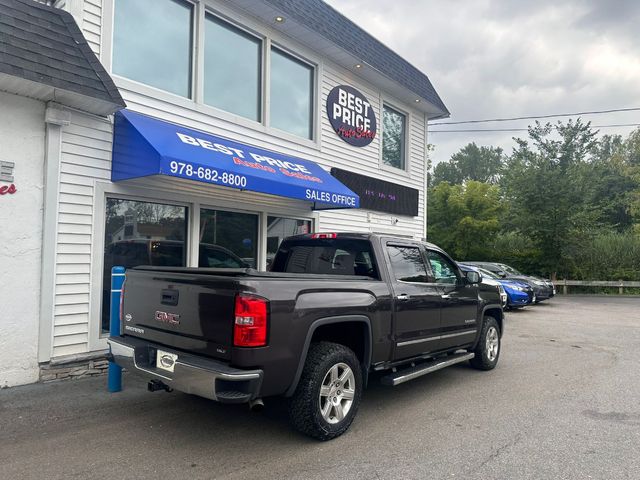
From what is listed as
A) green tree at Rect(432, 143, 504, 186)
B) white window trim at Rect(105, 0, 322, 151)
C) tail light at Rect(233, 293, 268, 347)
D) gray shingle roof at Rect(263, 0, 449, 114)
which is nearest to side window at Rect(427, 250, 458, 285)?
tail light at Rect(233, 293, 268, 347)

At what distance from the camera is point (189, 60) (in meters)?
7.66

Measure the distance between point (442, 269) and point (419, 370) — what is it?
1.44 meters

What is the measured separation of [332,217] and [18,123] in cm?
625

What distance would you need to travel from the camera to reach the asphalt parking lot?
3510 mm

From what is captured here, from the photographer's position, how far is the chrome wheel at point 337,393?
4035mm

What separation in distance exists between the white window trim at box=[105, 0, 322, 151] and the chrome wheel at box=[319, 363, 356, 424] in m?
5.02

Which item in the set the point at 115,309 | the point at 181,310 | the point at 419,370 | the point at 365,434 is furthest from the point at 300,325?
the point at 115,309

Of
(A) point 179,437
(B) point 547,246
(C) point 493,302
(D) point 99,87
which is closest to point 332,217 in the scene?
(C) point 493,302

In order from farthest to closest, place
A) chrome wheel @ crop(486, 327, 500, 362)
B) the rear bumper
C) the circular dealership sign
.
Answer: the circular dealership sign < chrome wheel @ crop(486, 327, 500, 362) < the rear bumper

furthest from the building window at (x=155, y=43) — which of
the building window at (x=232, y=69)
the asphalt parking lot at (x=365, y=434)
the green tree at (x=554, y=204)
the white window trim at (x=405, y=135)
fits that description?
the green tree at (x=554, y=204)

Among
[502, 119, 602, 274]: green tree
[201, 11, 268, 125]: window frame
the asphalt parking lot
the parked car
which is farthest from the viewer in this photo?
[502, 119, 602, 274]: green tree

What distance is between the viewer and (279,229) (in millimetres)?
9219

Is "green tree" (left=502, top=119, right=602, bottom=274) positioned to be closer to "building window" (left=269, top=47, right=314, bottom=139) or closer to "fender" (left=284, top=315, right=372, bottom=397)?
"building window" (left=269, top=47, right=314, bottom=139)

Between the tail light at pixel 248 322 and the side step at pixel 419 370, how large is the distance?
69.0 inches
